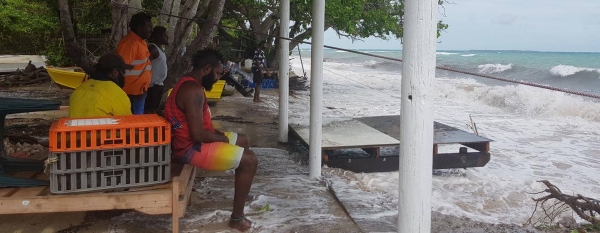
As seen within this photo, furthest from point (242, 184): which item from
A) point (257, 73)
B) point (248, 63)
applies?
point (248, 63)

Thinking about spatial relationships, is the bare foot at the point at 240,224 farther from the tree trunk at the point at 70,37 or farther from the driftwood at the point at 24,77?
the driftwood at the point at 24,77

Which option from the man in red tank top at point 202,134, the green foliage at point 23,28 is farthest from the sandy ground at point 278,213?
the green foliage at point 23,28

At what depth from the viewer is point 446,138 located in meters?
7.42

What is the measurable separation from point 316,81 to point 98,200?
9.70ft

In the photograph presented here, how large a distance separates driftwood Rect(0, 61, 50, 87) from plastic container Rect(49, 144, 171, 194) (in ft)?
44.6

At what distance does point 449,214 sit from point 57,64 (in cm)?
1648

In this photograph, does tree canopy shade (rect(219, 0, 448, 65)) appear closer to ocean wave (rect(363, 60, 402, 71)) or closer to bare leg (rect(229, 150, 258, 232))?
bare leg (rect(229, 150, 258, 232))

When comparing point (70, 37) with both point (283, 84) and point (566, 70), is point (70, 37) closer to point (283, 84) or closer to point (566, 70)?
point (283, 84)

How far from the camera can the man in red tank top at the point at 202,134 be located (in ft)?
11.6

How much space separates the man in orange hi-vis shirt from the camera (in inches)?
215

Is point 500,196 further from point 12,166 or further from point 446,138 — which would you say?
point 12,166

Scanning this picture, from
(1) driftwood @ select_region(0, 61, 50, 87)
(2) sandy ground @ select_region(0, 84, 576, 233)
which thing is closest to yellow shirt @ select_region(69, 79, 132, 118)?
(2) sandy ground @ select_region(0, 84, 576, 233)

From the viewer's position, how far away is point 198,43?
282 inches

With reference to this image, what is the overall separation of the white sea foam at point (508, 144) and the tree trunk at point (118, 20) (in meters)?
3.60
